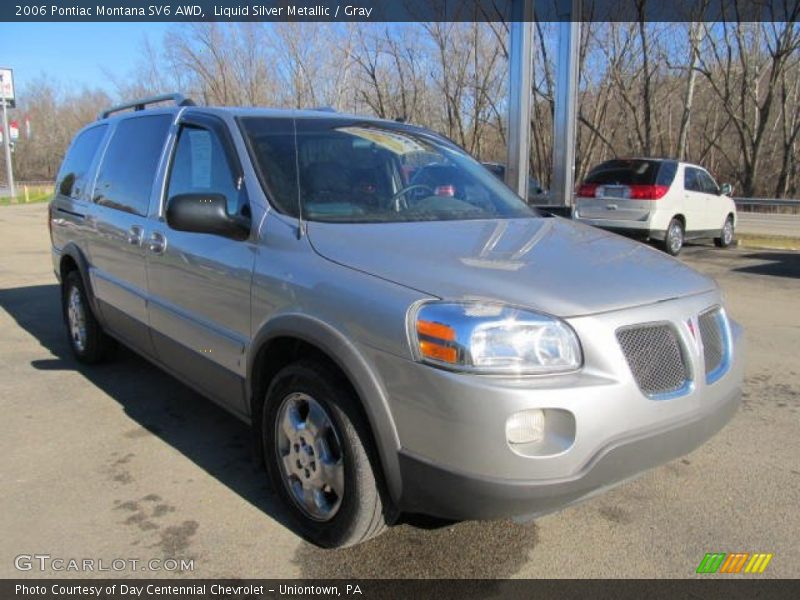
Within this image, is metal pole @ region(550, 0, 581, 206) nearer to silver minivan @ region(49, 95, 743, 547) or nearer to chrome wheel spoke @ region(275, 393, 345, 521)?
silver minivan @ region(49, 95, 743, 547)

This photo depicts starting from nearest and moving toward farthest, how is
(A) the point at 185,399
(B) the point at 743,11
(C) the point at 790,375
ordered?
(A) the point at 185,399 < (C) the point at 790,375 < (B) the point at 743,11

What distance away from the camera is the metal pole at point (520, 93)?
11570 mm

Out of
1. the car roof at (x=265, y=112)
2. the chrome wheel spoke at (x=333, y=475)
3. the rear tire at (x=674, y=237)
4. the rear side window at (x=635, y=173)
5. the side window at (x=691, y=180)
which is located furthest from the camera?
the side window at (x=691, y=180)

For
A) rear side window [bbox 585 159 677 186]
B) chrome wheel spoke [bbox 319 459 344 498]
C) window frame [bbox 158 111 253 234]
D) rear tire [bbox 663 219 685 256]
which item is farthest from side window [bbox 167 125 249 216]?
rear tire [bbox 663 219 685 256]

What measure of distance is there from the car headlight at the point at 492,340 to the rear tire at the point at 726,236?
44.7ft

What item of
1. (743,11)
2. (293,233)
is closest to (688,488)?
(293,233)

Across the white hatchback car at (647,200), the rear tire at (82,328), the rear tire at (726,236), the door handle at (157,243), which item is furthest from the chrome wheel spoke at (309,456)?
the rear tire at (726,236)

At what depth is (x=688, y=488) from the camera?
3.35 m

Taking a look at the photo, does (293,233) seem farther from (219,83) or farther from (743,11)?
(743,11)

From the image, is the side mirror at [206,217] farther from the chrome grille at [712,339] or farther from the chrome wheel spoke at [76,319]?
the chrome wheel spoke at [76,319]

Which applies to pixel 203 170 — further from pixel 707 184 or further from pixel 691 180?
pixel 707 184

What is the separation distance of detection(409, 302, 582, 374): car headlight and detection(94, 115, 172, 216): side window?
2.51 m

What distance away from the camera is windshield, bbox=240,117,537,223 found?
3191mm

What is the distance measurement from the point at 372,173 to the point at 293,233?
760 mm
